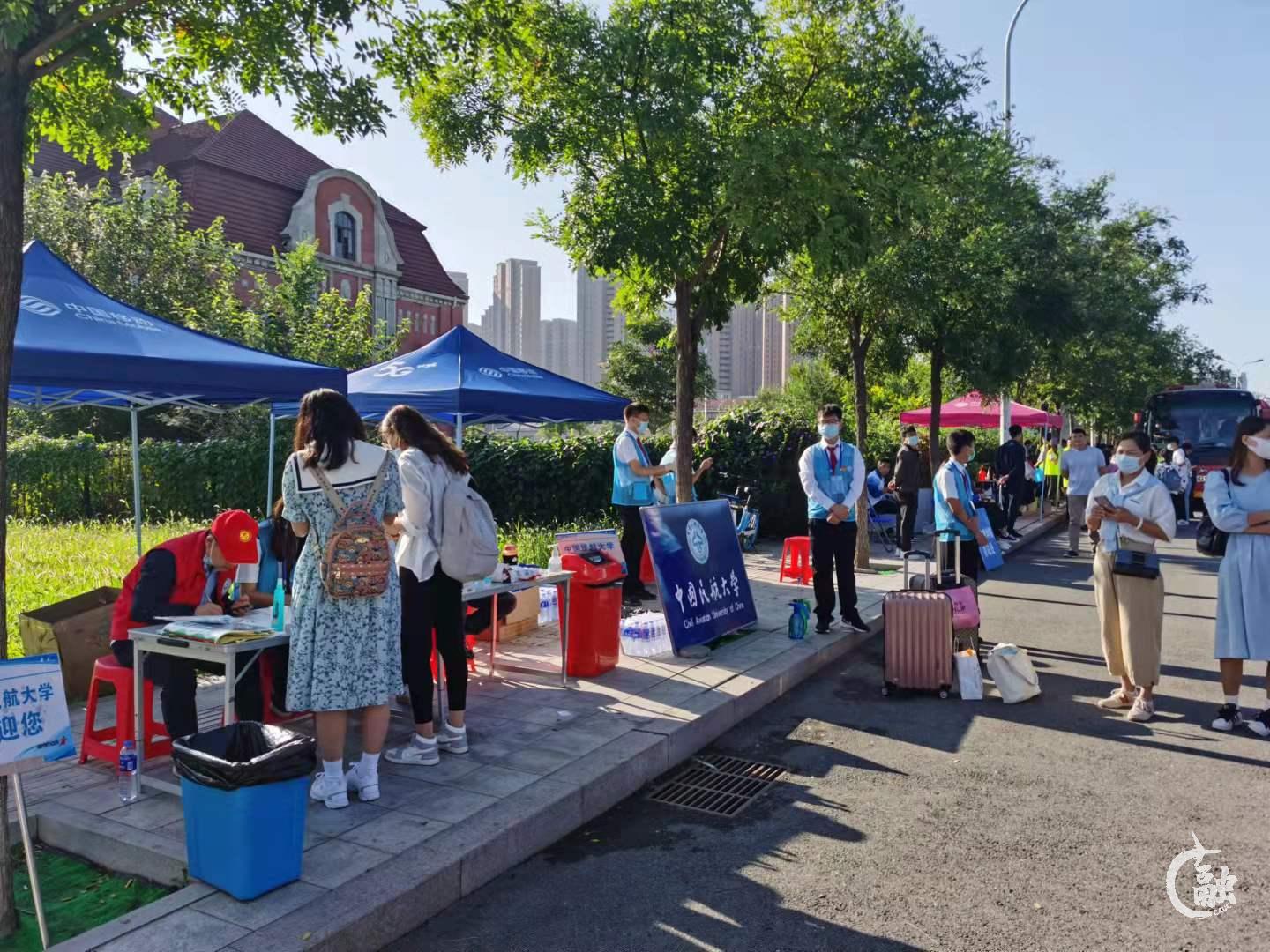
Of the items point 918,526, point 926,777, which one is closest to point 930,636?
point 926,777

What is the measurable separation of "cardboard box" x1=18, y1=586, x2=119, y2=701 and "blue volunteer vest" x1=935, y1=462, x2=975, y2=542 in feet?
20.3

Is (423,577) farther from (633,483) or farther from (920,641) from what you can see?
(633,483)

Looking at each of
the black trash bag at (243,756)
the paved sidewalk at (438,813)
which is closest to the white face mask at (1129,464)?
the paved sidewalk at (438,813)

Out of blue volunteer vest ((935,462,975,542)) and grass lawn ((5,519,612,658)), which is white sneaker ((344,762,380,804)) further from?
blue volunteer vest ((935,462,975,542))

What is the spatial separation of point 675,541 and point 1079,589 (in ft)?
22.7

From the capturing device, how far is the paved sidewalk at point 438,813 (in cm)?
331

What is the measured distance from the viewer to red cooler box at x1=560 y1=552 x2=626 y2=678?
670 centimetres

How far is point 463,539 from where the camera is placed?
15.9 feet

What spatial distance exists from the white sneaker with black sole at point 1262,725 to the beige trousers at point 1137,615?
590mm

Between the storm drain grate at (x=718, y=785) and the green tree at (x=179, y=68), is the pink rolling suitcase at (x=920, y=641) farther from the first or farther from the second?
the green tree at (x=179, y=68)

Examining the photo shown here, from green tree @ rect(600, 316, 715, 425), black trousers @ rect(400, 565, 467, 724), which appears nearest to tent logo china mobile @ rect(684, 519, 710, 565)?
black trousers @ rect(400, 565, 467, 724)

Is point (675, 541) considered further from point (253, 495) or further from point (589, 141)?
point (253, 495)

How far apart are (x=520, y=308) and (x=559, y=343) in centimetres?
661

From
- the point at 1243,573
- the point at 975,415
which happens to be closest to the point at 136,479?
the point at 1243,573
